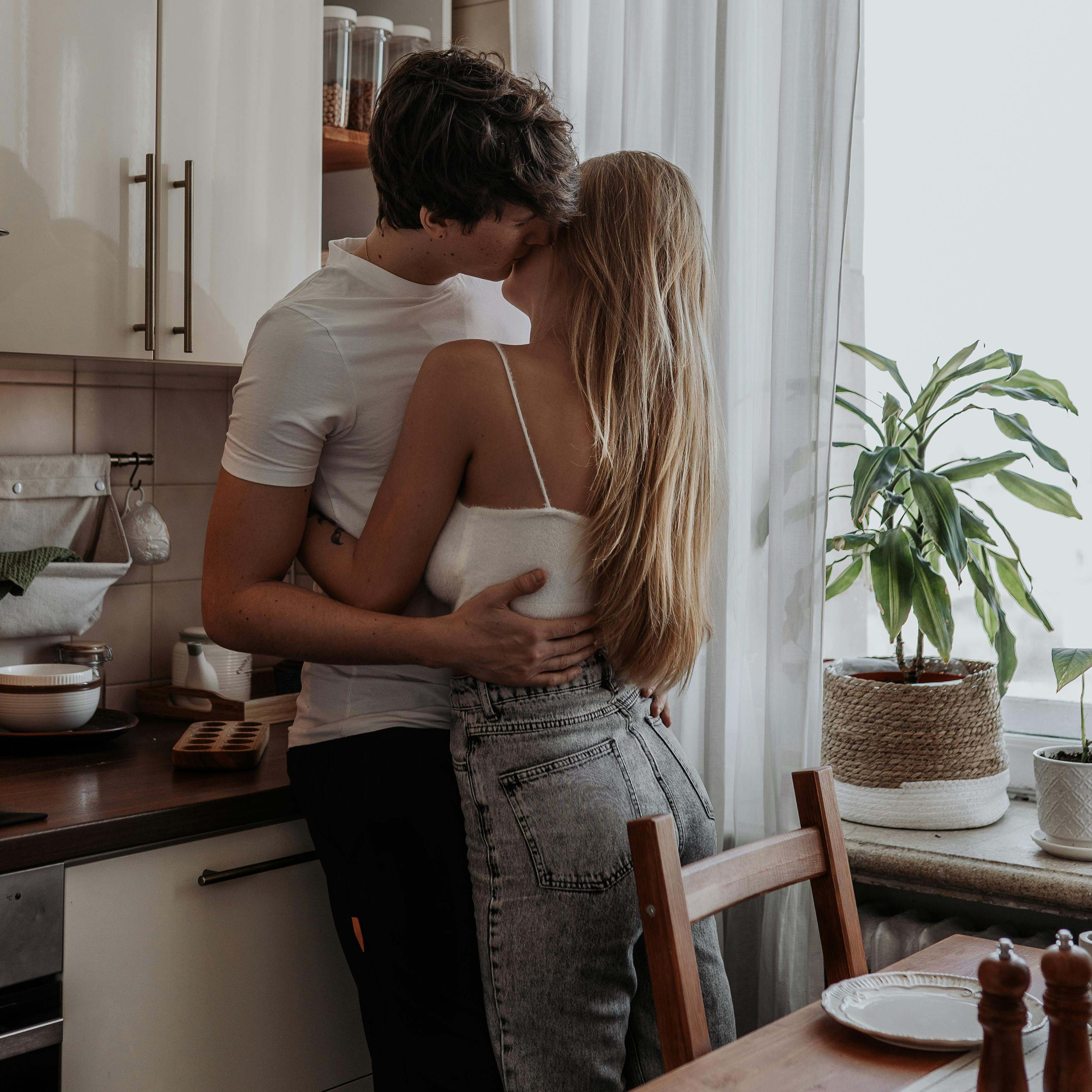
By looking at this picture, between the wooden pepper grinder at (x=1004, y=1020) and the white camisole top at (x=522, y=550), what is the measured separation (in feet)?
1.83

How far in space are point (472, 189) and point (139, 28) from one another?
0.73 m

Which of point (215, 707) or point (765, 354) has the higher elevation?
point (765, 354)

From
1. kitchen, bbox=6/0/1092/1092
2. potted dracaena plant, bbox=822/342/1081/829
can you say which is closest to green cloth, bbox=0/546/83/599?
kitchen, bbox=6/0/1092/1092

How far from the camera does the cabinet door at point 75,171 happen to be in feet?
5.03

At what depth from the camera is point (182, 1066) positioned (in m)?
1.44

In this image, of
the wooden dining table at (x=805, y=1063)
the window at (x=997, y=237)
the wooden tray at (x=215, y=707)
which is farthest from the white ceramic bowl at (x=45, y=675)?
the window at (x=997, y=237)

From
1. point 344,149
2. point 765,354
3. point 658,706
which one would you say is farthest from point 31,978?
point 344,149

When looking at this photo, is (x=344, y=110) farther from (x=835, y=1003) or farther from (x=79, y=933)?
(x=835, y=1003)

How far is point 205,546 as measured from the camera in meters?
1.69

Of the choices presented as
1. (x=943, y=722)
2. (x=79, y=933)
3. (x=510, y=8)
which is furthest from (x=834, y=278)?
(x=79, y=933)

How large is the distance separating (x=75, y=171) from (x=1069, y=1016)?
1.53 metres

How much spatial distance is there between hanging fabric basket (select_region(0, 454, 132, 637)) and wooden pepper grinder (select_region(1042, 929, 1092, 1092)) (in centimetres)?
155

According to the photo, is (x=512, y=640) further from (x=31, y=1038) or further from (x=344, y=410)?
(x=31, y=1038)

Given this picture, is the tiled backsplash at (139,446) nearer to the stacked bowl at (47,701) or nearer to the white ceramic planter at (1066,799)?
the stacked bowl at (47,701)
